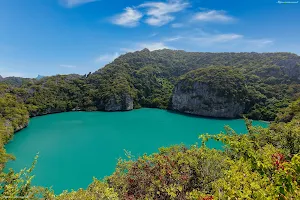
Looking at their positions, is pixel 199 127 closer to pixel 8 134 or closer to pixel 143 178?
pixel 8 134

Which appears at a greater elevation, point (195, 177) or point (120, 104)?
point (195, 177)

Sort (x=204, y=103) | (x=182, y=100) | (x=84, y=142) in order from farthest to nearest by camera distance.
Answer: (x=182, y=100), (x=204, y=103), (x=84, y=142)

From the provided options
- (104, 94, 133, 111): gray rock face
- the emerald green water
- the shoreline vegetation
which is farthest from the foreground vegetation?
(104, 94, 133, 111): gray rock face

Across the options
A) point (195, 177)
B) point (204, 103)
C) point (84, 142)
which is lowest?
point (84, 142)

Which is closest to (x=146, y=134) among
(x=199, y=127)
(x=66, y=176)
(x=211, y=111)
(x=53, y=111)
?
(x=199, y=127)

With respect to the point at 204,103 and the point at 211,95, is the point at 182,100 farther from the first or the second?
the point at 211,95

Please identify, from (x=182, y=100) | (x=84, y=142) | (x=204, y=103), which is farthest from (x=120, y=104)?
(x=84, y=142)

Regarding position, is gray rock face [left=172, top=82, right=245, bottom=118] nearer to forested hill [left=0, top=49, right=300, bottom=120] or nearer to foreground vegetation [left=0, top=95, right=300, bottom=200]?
forested hill [left=0, top=49, right=300, bottom=120]

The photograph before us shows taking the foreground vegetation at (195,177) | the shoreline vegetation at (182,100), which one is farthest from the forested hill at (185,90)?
the foreground vegetation at (195,177)
